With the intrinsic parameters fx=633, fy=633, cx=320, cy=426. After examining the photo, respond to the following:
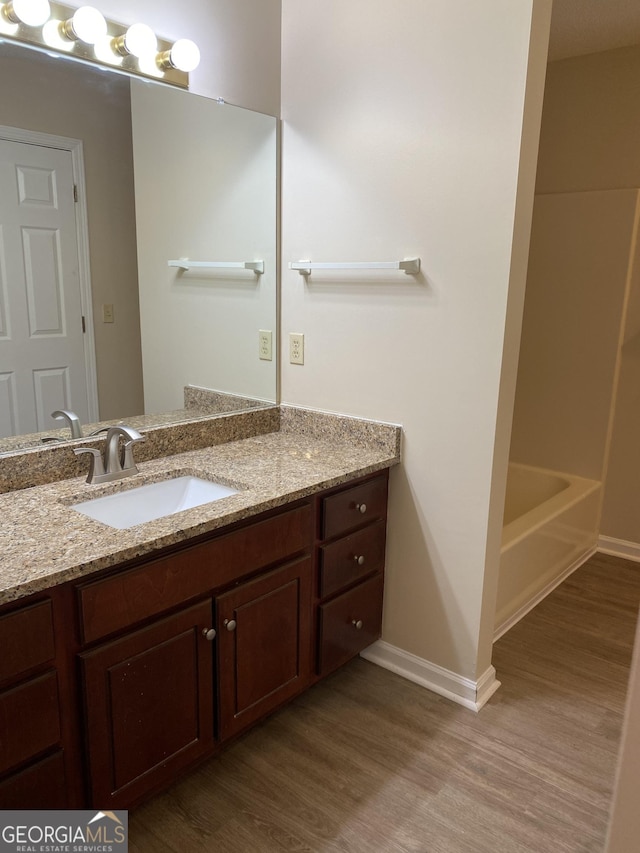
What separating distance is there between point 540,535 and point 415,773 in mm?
1254

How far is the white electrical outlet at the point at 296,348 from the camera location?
2.34 m

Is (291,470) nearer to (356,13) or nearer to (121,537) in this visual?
(121,537)

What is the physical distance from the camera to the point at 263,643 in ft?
5.97

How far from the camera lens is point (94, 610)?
1361 millimetres

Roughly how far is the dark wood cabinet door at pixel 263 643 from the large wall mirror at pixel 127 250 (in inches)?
27.3

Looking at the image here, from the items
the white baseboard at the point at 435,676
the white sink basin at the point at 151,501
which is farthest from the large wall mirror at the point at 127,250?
the white baseboard at the point at 435,676

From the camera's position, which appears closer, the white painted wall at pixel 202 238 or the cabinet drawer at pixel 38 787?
the cabinet drawer at pixel 38 787

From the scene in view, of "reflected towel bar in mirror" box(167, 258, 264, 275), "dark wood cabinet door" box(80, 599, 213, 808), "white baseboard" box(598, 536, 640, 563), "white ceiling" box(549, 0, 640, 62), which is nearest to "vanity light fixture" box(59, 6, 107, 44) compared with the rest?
"reflected towel bar in mirror" box(167, 258, 264, 275)

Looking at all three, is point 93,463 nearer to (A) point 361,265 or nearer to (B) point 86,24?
(A) point 361,265

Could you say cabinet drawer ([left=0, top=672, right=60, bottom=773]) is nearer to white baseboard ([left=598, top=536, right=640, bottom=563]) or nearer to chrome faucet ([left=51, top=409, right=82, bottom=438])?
chrome faucet ([left=51, top=409, right=82, bottom=438])

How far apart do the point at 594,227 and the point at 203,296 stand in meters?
2.07

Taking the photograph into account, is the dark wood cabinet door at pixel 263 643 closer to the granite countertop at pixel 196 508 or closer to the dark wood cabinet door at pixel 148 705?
the dark wood cabinet door at pixel 148 705

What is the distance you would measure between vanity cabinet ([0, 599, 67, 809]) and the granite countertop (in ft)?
0.29

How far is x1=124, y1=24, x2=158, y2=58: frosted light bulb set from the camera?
1.72 meters
